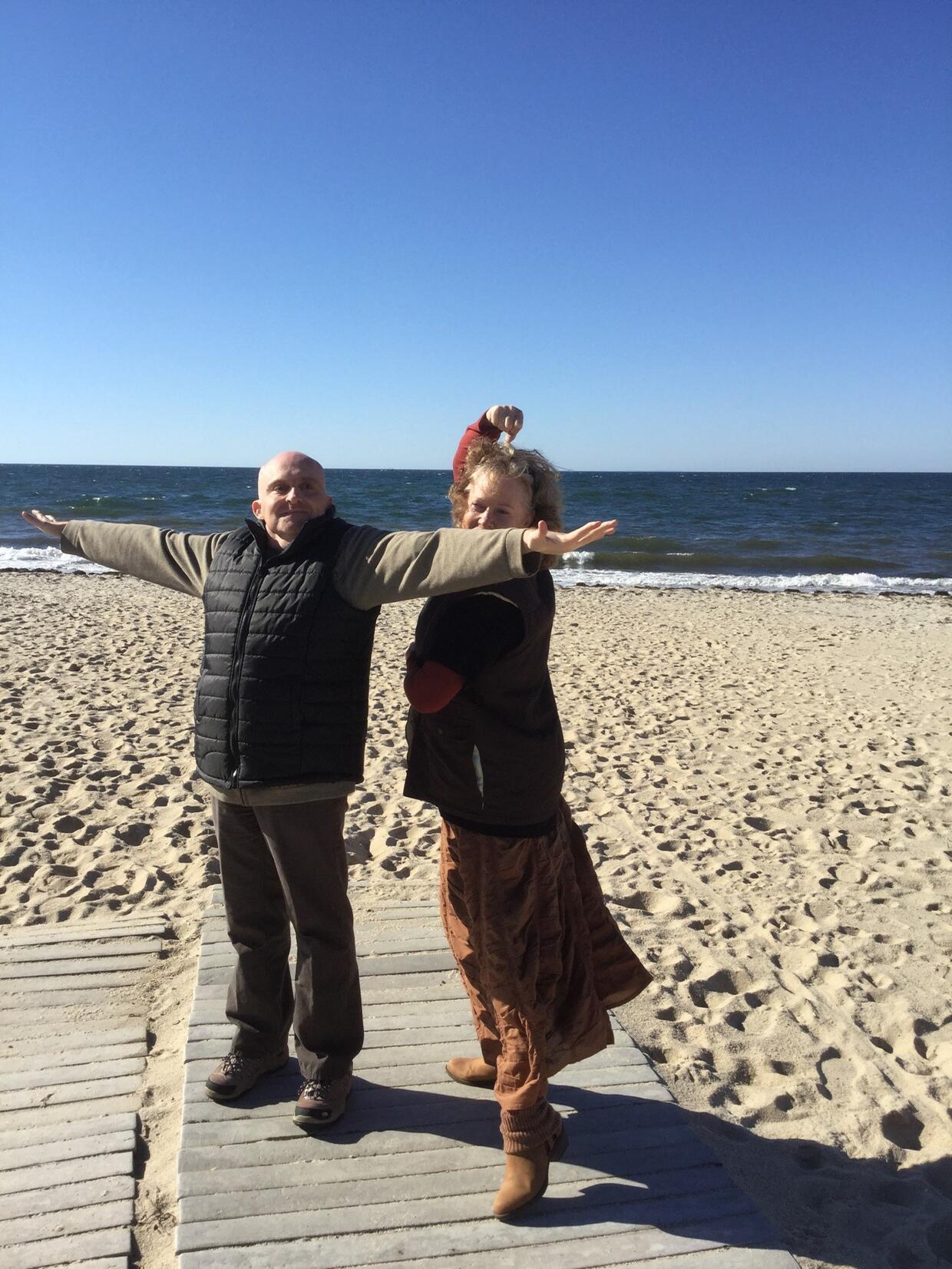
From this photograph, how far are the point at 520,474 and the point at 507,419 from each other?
1.35 ft

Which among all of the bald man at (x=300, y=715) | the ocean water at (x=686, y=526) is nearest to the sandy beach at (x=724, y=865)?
the bald man at (x=300, y=715)

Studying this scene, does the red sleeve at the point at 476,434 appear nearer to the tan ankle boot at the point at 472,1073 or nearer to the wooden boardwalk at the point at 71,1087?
the tan ankle boot at the point at 472,1073

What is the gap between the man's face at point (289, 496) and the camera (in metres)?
2.34

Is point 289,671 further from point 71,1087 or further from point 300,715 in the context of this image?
point 71,1087

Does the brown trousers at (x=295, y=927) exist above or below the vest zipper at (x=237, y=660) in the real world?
below

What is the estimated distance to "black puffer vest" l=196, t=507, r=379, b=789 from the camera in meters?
2.26

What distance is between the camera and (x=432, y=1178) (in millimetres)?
2324

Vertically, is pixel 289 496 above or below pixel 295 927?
above

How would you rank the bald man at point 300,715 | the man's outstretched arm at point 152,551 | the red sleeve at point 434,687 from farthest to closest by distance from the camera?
the man's outstretched arm at point 152,551 < the bald man at point 300,715 < the red sleeve at point 434,687

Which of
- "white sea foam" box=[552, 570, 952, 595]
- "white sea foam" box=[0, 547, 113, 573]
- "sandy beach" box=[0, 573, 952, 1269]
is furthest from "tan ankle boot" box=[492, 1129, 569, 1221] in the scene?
"white sea foam" box=[0, 547, 113, 573]

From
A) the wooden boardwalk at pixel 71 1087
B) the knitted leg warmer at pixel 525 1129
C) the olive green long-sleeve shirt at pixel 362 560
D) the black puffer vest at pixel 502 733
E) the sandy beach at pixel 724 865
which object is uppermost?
the olive green long-sleeve shirt at pixel 362 560

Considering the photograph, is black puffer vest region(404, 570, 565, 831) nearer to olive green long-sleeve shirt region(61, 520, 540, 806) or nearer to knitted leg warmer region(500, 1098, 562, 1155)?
olive green long-sleeve shirt region(61, 520, 540, 806)

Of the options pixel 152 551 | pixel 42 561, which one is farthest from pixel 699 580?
pixel 152 551

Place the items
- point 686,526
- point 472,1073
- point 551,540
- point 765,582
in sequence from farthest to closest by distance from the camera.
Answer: point 686,526
point 765,582
point 472,1073
point 551,540
